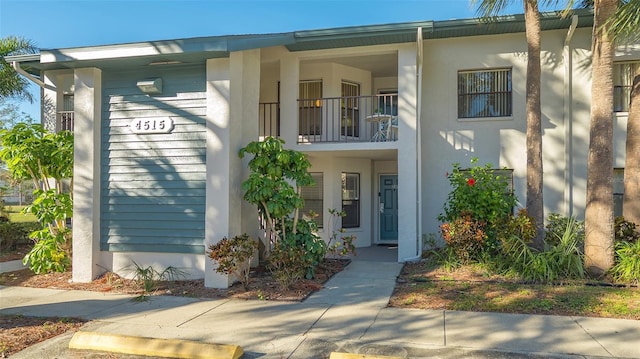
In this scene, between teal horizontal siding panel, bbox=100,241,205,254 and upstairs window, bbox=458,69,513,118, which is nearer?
teal horizontal siding panel, bbox=100,241,205,254

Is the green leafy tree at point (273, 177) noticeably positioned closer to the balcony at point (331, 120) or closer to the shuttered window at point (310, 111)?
the balcony at point (331, 120)

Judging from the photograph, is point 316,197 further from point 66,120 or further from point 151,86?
point 66,120

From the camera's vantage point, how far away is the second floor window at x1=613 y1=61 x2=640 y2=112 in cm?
998

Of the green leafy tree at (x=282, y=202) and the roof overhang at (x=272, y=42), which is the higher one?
the roof overhang at (x=272, y=42)

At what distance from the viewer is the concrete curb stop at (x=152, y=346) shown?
14.8ft

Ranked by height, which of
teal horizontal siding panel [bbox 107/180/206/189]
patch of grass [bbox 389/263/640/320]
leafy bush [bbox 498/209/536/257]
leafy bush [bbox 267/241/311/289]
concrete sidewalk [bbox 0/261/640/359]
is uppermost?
teal horizontal siding panel [bbox 107/180/206/189]

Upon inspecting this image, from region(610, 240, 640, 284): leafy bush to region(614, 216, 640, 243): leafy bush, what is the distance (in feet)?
2.16

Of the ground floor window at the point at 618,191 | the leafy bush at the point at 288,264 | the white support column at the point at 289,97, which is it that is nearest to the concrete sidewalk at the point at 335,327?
the leafy bush at the point at 288,264

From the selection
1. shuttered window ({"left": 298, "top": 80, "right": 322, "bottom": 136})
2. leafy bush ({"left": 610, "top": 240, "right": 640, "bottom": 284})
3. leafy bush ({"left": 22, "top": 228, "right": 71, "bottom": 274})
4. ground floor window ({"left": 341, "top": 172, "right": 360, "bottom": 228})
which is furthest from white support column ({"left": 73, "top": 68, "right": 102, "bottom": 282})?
leafy bush ({"left": 610, "top": 240, "right": 640, "bottom": 284})

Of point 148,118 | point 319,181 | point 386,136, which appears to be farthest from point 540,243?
point 148,118

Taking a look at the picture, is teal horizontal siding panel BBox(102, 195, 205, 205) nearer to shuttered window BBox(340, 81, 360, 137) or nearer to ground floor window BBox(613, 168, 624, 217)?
shuttered window BBox(340, 81, 360, 137)

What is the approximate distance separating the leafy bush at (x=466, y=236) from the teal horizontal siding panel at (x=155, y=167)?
4.89 metres

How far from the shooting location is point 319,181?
38.6ft

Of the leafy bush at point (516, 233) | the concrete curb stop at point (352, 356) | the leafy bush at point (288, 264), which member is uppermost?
the leafy bush at point (516, 233)
